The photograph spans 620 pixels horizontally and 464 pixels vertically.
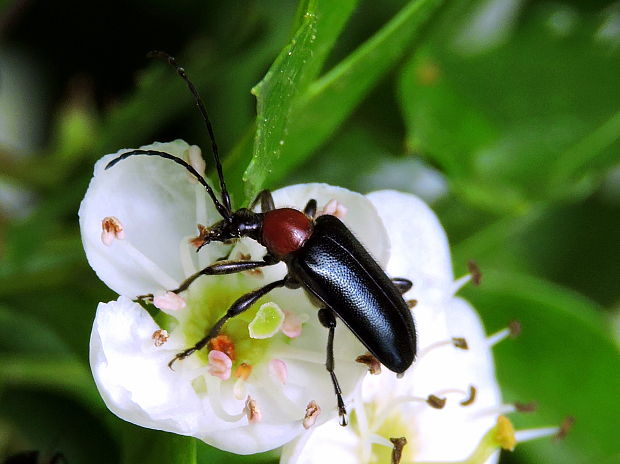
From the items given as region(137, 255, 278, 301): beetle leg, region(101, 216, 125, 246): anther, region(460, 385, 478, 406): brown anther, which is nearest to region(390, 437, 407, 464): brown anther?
region(460, 385, 478, 406): brown anther

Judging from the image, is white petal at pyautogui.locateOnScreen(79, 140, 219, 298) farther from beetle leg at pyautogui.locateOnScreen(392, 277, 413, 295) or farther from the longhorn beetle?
beetle leg at pyautogui.locateOnScreen(392, 277, 413, 295)

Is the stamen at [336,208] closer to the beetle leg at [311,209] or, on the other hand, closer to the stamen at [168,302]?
the beetle leg at [311,209]

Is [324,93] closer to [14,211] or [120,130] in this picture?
[120,130]

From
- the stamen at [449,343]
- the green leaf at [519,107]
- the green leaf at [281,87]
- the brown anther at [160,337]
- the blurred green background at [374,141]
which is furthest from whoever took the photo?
the green leaf at [519,107]

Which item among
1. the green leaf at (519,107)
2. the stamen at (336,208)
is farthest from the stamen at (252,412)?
the green leaf at (519,107)

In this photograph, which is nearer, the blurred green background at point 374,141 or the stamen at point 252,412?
the stamen at point 252,412

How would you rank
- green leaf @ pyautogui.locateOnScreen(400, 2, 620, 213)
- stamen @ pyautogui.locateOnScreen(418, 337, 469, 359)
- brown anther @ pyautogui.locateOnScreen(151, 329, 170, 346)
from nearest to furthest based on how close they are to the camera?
brown anther @ pyautogui.locateOnScreen(151, 329, 170, 346) → stamen @ pyautogui.locateOnScreen(418, 337, 469, 359) → green leaf @ pyautogui.locateOnScreen(400, 2, 620, 213)

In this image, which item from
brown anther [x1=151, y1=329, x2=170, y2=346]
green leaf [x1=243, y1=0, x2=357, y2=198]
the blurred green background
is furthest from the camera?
the blurred green background

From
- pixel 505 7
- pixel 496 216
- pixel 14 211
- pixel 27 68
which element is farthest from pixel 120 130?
pixel 505 7
